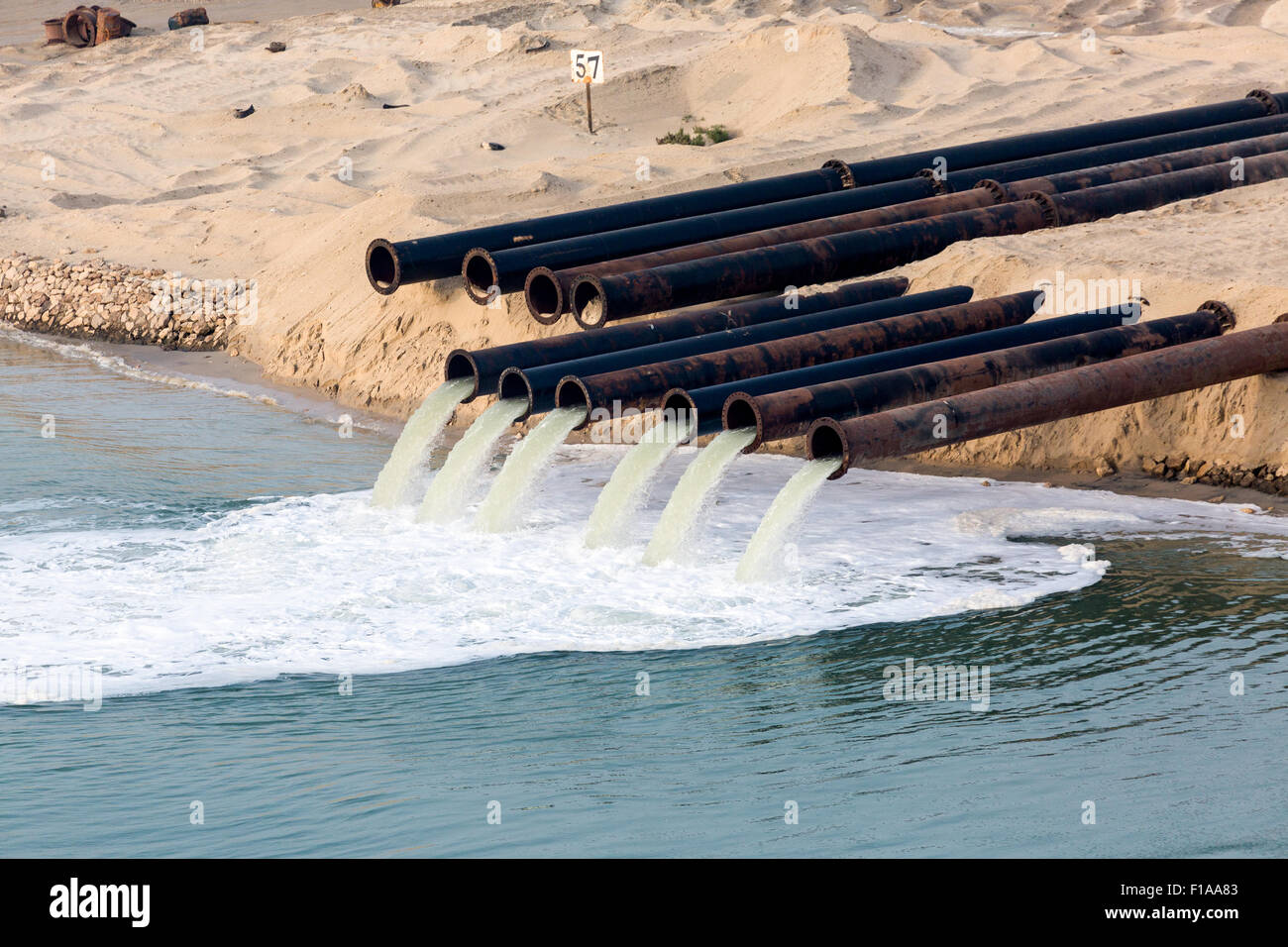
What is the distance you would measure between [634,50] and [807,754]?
86.1ft

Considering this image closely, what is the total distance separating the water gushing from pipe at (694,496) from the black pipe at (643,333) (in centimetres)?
267

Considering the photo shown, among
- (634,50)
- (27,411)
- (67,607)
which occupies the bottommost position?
(67,607)

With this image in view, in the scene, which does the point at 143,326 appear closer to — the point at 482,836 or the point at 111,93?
the point at 111,93

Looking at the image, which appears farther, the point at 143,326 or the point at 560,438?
the point at 143,326

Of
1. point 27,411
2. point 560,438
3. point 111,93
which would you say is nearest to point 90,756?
point 560,438

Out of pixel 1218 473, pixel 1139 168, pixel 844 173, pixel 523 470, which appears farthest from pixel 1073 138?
pixel 523 470

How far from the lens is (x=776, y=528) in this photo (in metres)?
12.8

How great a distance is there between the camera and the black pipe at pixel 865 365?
13.6 meters

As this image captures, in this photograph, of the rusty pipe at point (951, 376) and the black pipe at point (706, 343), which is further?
the black pipe at point (706, 343)

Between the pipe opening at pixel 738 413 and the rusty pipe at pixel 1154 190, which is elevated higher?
the rusty pipe at pixel 1154 190

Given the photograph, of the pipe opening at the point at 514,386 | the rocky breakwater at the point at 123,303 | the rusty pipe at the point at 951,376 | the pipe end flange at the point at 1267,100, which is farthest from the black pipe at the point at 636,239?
the pipe end flange at the point at 1267,100

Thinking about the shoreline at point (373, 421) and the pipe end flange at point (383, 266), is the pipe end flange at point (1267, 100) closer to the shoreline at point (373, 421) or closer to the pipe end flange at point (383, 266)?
the shoreline at point (373, 421)

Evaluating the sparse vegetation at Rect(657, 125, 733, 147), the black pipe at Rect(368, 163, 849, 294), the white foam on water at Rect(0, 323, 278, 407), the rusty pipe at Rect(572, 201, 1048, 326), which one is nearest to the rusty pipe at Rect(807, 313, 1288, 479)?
the rusty pipe at Rect(572, 201, 1048, 326)

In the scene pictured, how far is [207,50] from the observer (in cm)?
3828
